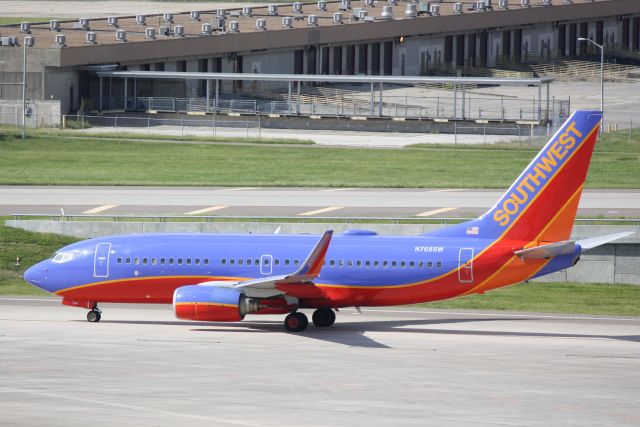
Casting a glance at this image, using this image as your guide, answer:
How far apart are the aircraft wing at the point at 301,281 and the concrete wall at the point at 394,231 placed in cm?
1551

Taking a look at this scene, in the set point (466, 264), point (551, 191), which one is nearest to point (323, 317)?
point (466, 264)

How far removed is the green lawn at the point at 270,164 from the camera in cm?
8406

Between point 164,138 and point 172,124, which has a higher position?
point 172,124

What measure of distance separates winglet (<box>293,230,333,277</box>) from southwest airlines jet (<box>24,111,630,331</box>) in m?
0.05

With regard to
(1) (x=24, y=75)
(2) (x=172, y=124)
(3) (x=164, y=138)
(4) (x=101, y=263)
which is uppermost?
(1) (x=24, y=75)

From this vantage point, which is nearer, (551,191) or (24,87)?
(551,191)

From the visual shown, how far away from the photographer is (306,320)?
46.8m

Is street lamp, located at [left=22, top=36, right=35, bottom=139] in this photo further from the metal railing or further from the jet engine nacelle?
the jet engine nacelle

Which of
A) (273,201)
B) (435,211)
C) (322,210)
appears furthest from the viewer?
(273,201)

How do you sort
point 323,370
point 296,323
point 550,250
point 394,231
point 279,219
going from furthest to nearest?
point 279,219 → point 394,231 → point 296,323 → point 550,250 → point 323,370

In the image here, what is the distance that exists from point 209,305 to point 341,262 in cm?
499

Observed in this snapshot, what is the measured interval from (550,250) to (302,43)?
88.7 m

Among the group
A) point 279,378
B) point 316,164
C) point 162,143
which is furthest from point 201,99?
point 279,378

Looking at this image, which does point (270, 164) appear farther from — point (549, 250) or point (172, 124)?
point (549, 250)
